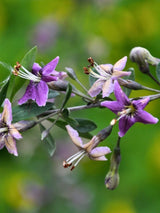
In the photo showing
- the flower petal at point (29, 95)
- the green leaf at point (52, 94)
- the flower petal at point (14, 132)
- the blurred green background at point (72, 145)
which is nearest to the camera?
the flower petal at point (14, 132)

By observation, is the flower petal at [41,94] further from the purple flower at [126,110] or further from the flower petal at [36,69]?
the purple flower at [126,110]

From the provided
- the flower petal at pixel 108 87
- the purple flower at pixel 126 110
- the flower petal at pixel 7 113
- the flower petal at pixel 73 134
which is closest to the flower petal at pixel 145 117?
the purple flower at pixel 126 110

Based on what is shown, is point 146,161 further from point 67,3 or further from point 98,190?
point 67,3

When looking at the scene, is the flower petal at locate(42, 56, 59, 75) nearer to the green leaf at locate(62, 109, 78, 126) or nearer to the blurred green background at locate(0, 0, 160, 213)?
the green leaf at locate(62, 109, 78, 126)

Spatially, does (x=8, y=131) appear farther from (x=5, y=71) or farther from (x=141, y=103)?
(x=141, y=103)

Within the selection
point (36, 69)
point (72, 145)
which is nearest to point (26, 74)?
point (36, 69)

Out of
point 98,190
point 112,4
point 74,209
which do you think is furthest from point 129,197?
point 112,4
